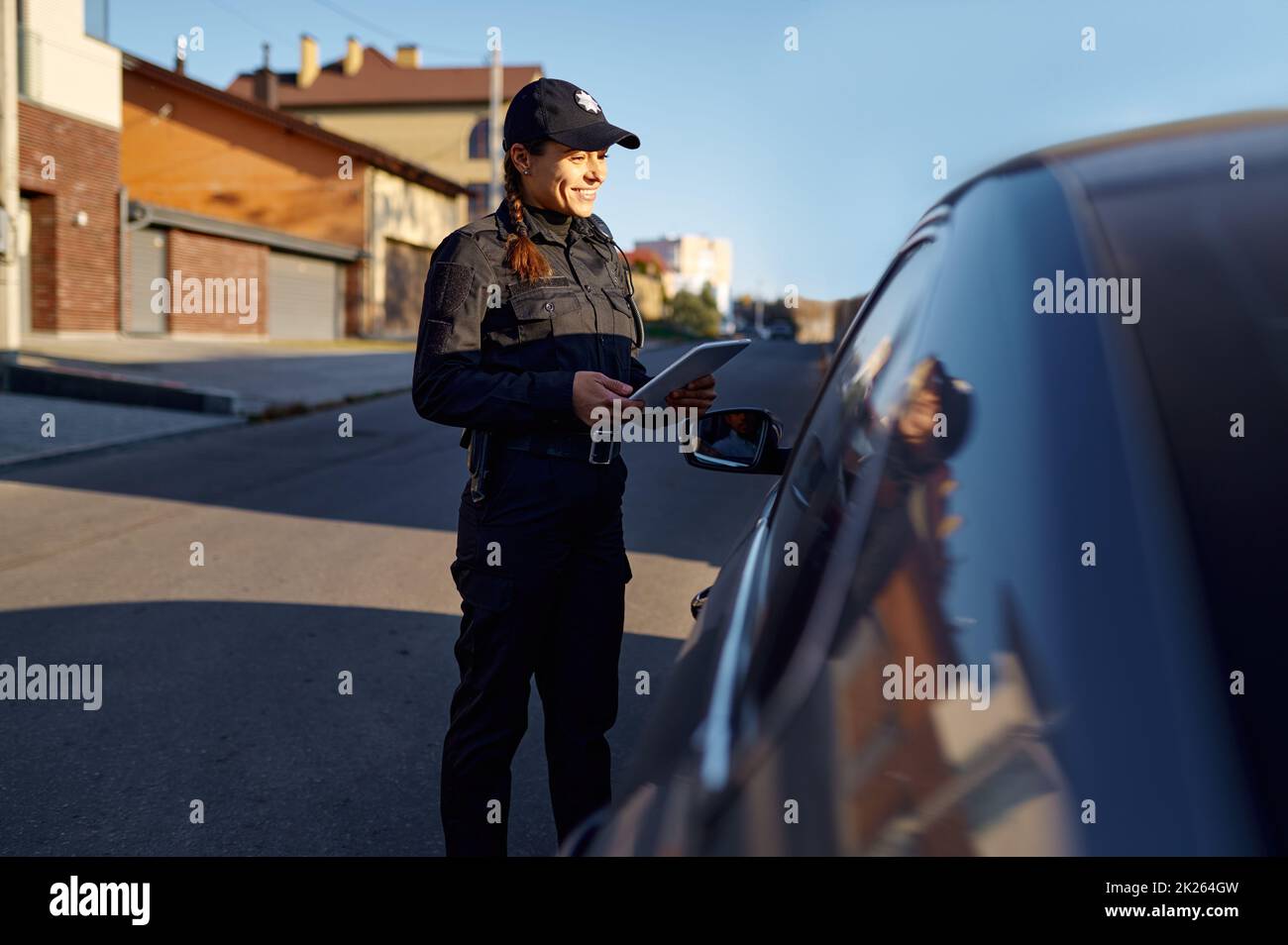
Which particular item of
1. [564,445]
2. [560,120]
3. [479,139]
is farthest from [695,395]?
[479,139]

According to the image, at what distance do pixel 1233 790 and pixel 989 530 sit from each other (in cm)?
31

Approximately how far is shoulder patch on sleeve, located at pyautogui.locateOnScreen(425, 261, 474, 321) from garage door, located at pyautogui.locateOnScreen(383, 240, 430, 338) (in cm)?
3617

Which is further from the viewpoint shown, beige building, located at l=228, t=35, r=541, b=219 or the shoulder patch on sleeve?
beige building, located at l=228, t=35, r=541, b=219

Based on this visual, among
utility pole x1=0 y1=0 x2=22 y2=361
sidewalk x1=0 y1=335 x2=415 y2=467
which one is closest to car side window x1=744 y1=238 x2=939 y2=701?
sidewalk x1=0 y1=335 x2=415 y2=467

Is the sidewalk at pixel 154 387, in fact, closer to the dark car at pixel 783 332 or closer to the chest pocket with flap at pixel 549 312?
the chest pocket with flap at pixel 549 312

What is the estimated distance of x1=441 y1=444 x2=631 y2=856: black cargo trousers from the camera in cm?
253

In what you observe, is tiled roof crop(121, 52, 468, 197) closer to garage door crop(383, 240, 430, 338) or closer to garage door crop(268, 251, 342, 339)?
garage door crop(383, 240, 430, 338)

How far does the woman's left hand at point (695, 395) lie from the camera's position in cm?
268

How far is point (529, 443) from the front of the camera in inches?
100.0

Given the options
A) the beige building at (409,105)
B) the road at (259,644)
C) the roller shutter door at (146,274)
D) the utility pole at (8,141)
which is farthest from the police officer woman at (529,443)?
the beige building at (409,105)

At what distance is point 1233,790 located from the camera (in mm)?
845

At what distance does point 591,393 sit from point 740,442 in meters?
0.37
